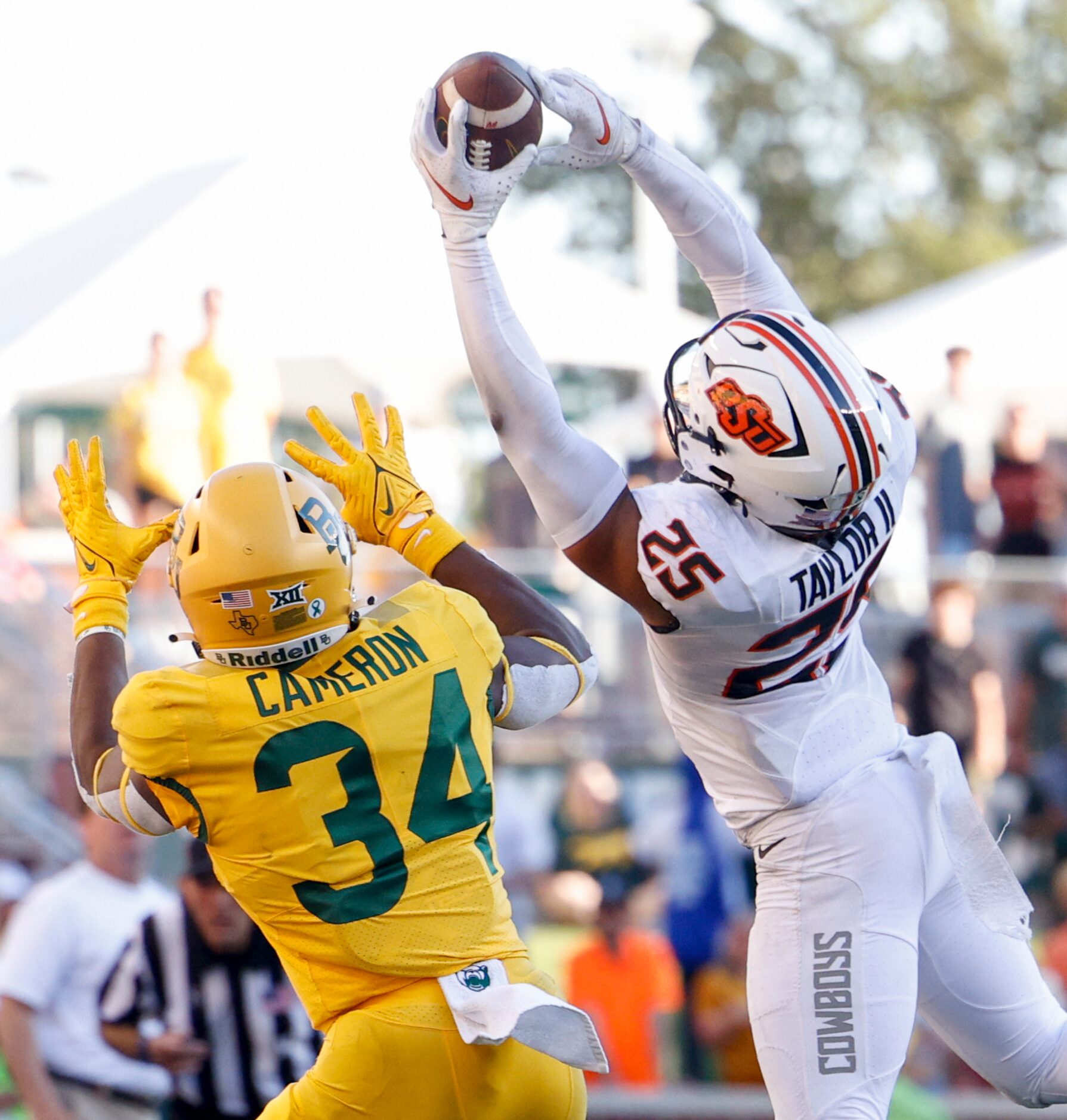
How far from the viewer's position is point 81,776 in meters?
3.19

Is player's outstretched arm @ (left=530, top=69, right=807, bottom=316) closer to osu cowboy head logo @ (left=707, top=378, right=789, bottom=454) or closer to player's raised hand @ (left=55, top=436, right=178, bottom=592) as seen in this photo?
osu cowboy head logo @ (left=707, top=378, right=789, bottom=454)

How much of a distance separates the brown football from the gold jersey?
103cm

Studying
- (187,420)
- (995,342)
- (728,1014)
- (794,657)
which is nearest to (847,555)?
(794,657)

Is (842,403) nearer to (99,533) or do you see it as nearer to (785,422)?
(785,422)

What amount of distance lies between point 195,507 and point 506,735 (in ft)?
19.6

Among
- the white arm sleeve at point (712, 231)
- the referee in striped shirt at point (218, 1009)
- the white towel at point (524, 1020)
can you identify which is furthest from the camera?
the referee in striped shirt at point (218, 1009)

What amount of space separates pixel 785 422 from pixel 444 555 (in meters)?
0.76

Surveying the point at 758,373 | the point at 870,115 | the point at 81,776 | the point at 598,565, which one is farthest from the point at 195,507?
the point at 870,115

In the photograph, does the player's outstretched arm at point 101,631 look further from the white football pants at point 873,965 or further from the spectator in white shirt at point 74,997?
A: the spectator in white shirt at point 74,997

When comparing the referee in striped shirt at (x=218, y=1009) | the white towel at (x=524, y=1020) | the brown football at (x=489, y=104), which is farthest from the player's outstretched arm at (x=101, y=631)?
the referee in striped shirt at (x=218, y=1009)

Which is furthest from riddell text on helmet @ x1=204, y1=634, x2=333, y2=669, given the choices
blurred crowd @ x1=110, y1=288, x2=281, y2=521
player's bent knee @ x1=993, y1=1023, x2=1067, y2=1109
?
blurred crowd @ x1=110, y1=288, x2=281, y2=521

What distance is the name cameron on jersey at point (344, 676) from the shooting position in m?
2.99

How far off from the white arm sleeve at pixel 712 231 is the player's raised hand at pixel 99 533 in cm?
136

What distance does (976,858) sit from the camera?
3662mm
